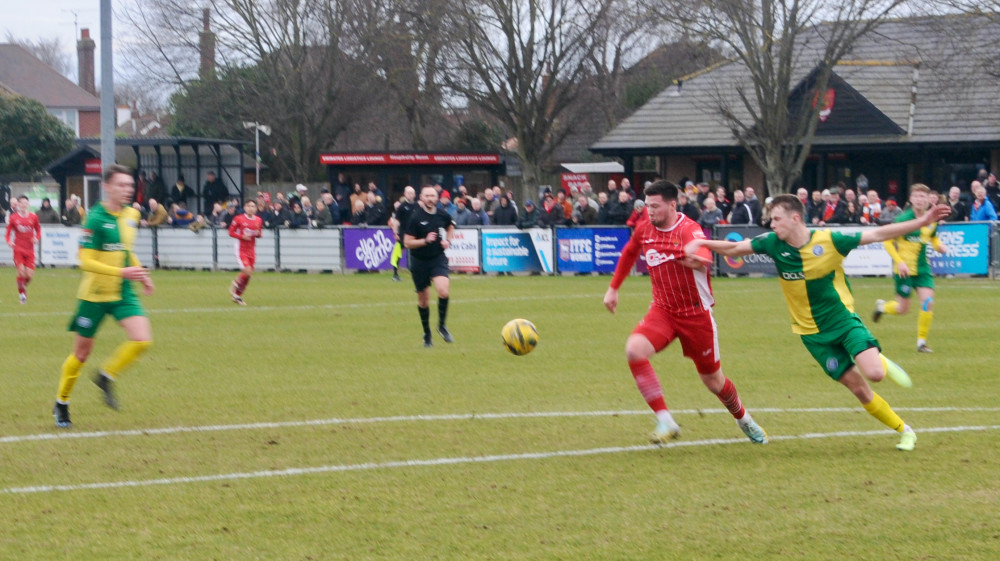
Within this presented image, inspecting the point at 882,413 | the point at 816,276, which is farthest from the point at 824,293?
the point at 882,413

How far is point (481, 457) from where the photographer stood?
25.5 ft

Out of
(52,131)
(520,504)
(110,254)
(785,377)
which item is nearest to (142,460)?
(110,254)

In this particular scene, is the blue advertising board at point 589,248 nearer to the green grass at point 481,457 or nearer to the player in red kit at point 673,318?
the green grass at point 481,457

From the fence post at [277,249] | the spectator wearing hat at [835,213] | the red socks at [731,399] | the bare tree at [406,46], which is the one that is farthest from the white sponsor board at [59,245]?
the red socks at [731,399]

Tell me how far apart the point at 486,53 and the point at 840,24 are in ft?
38.4

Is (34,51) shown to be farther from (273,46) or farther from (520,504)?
(520,504)

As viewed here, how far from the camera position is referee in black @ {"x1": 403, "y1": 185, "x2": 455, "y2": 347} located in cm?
1423

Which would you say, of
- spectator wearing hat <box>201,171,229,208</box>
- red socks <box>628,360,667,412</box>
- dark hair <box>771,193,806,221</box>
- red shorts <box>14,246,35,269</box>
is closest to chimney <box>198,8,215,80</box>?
spectator wearing hat <box>201,171,229,208</box>

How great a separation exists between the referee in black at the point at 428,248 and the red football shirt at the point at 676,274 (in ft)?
20.6

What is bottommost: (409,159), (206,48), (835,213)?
(835,213)

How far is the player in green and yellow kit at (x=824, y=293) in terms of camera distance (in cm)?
770

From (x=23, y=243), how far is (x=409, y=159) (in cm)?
1919

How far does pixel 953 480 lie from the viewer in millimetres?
6879

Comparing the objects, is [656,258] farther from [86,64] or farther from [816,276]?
[86,64]
